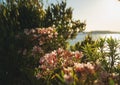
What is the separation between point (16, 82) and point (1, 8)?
3564 mm

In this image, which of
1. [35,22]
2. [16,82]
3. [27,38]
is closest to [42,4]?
[35,22]

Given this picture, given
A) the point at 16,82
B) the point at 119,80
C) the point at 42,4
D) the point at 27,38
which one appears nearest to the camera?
the point at 119,80

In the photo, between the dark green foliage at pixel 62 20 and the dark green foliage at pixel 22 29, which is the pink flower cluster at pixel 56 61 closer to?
Answer: the dark green foliage at pixel 22 29

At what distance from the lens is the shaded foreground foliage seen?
5.51 metres

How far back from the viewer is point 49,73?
749cm

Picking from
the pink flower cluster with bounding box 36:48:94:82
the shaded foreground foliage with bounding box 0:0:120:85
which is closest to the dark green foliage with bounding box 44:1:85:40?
the shaded foreground foliage with bounding box 0:0:120:85

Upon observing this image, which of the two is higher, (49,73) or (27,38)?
(27,38)

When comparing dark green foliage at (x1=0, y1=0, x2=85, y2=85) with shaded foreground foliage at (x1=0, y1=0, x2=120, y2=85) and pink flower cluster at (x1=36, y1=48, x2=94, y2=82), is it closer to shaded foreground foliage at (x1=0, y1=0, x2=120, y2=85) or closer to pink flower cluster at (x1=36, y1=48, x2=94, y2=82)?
shaded foreground foliage at (x1=0, y1=0, x2=120, y2=85)

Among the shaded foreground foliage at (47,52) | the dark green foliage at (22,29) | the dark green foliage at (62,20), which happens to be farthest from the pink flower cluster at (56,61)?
the dark green foliage at (62,20)

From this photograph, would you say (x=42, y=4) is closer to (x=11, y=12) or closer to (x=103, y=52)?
(x=11, y=12)

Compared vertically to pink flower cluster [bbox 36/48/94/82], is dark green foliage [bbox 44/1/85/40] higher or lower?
higher

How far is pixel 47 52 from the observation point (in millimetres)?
9859

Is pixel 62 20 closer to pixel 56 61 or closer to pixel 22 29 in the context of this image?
pixel 22 29

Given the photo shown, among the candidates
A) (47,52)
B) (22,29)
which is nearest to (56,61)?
→ (47,52)
